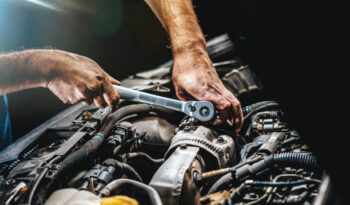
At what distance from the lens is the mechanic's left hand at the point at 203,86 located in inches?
52.1

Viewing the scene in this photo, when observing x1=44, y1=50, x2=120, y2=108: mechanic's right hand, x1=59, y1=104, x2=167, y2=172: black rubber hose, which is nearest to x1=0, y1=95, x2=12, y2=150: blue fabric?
x1=44, y1=50, x2=120, y2=108: mechanic's right hand

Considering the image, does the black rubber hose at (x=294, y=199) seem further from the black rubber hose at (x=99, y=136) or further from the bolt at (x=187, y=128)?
the black rubber hose at (x=99, y=136)

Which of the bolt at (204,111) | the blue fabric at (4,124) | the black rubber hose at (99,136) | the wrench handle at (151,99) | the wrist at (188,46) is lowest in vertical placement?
the blue fabric at (4,124)

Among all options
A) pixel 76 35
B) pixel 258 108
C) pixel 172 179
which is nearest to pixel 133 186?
pixel 172 179

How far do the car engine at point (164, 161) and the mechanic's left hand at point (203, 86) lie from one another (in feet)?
0.30

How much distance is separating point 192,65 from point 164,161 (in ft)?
1.68

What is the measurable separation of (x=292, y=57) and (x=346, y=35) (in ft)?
0.27

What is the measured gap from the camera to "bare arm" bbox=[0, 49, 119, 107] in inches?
51.4

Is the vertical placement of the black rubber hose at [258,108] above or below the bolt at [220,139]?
above

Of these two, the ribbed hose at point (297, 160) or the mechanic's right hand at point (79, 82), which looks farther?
the mechanic's right hand at point (79, 82)

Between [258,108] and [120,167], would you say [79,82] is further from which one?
[258,108]

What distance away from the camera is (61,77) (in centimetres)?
134

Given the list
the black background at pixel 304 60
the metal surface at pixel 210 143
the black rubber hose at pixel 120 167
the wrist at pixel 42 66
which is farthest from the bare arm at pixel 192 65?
the black background at pixel 304 60

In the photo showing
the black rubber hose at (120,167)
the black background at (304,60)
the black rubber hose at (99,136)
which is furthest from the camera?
the black rubber hose at (120,167)
